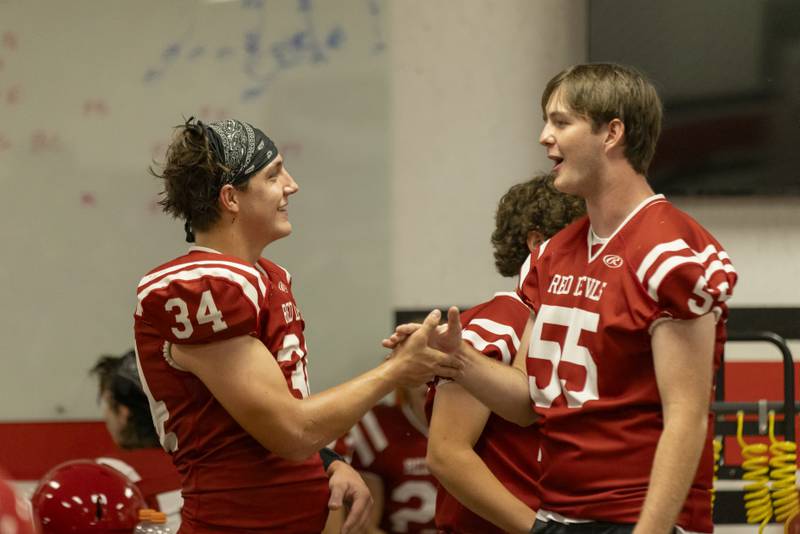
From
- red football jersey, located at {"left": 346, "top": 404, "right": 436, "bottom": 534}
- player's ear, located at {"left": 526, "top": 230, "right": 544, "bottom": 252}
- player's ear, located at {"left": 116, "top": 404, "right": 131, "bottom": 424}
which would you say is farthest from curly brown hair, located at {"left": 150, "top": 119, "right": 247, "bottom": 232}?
red football jersey, located at {"left": 346, "top": 404, "right": 436, "bottom": 534}

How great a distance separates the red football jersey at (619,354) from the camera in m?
1.60

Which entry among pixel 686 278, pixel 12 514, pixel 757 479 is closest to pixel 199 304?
pixel 686 278

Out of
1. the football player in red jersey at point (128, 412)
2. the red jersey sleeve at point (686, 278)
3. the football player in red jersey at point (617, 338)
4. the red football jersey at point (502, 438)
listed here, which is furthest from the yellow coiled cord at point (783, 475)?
the football player in red jersey at point (128, 412)

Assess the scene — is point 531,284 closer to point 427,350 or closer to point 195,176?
point 427,350

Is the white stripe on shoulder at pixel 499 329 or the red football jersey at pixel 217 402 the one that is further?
the white stripe on shoulder at pixel 499 329

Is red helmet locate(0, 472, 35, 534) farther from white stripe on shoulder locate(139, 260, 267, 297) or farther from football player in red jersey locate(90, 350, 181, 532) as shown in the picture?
football player in red jersey locate(90, 350, 181, 532)

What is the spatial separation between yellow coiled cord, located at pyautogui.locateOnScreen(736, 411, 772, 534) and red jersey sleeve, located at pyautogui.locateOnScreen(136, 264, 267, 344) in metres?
1.64

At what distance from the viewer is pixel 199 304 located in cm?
182

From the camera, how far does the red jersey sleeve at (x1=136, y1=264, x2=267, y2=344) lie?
5.96 feet

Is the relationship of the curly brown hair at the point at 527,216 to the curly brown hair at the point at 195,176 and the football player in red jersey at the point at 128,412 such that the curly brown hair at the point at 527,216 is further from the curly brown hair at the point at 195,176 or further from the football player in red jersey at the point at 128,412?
the football player in red jersey at the point at 128,412

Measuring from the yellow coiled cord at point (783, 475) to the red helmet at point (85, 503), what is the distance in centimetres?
169

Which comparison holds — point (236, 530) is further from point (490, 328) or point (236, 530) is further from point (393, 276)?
point (393, 276)

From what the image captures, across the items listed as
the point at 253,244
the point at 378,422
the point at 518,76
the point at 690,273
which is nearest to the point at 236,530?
the point at 253,244

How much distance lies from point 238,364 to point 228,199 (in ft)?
1.10
